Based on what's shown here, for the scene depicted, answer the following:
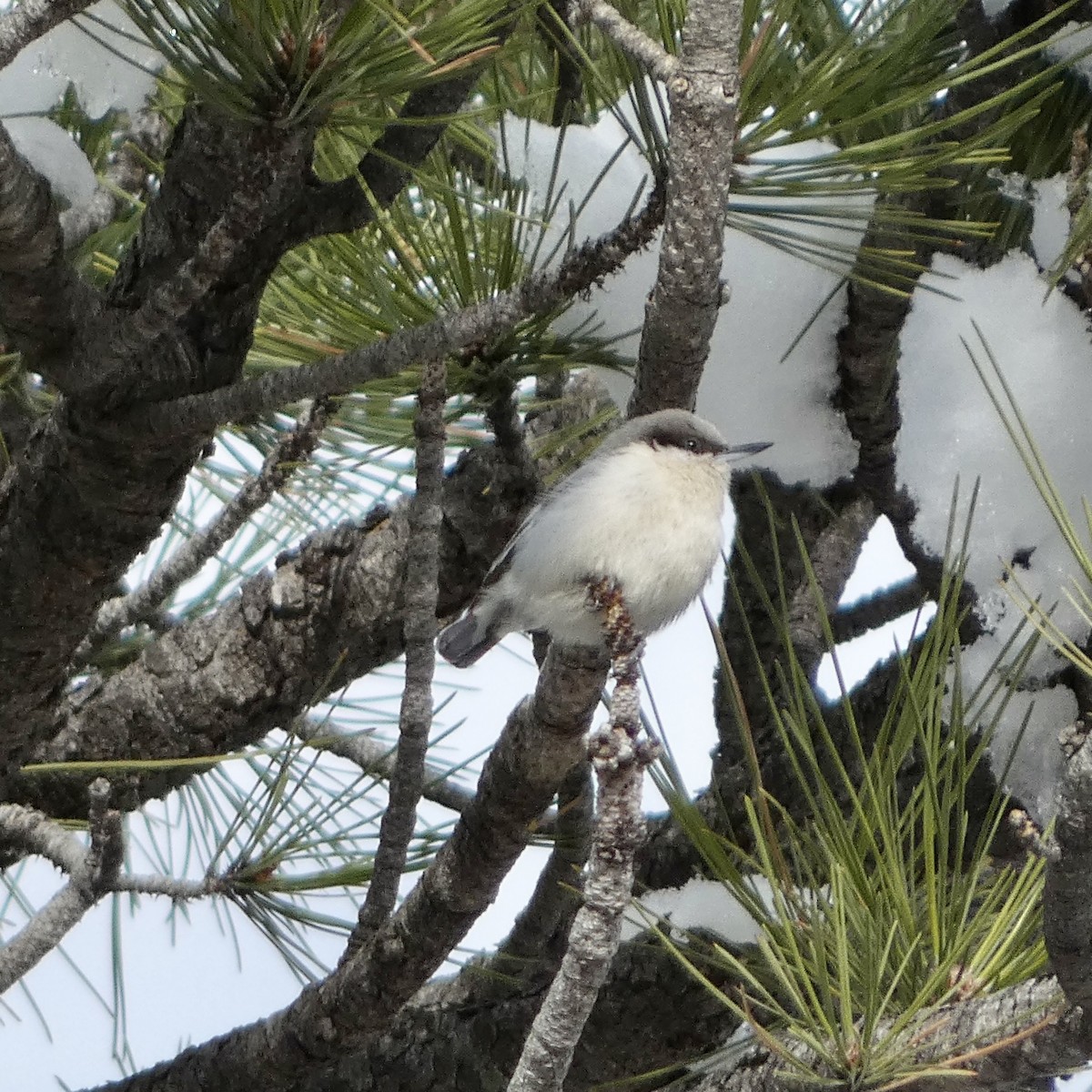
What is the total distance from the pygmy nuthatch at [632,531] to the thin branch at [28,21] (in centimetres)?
59

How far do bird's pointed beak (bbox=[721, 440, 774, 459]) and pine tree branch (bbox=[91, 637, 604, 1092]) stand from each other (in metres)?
0.38

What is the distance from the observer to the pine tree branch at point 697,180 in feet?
2.86

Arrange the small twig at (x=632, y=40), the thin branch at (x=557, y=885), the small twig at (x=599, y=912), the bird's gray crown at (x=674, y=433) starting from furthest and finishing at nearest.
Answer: the thin branch at (x=557, y=885) → the bird's gray crown at (x=674, y=433) → the small twig at (x=632, y=40) → the small twig at (x=599, y=912)

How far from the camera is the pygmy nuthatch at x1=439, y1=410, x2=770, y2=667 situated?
1.32 meters

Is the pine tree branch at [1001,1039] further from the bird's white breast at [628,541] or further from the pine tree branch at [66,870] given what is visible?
the pine tree branch at [66,870]

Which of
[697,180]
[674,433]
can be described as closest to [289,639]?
[674,433]

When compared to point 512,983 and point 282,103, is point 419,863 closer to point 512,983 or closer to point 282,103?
point 512,983

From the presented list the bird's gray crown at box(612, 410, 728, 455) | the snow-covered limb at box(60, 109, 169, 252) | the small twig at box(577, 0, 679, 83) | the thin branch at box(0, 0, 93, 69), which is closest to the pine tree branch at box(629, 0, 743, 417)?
the small twig at box(577, 0, 679, 83)

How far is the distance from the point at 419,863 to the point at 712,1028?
0.34 meters

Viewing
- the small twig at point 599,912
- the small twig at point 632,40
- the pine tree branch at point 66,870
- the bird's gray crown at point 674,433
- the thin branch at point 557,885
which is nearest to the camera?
the small twig at point 599,912

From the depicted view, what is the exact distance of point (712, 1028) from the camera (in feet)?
4.45

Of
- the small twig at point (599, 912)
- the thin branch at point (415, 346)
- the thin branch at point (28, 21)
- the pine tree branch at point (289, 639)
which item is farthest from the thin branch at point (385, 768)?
the thin branch at point (28, 21)

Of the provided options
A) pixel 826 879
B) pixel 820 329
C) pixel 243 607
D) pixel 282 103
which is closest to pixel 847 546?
pixel 820 329

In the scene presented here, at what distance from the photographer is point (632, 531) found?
52.7 inches
